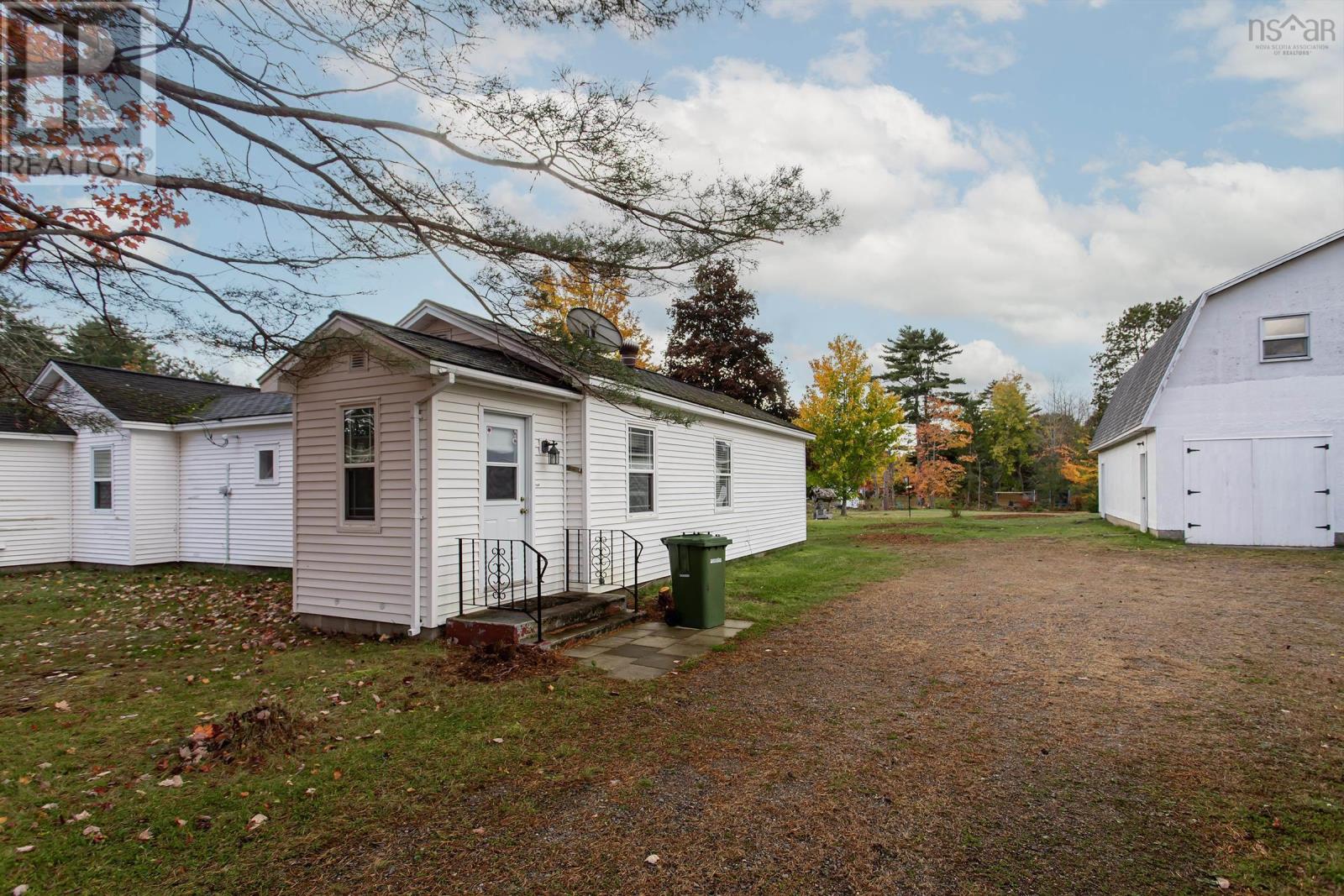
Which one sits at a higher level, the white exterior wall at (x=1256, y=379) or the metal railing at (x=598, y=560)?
the white exterior wall at (x=1256, y=379)

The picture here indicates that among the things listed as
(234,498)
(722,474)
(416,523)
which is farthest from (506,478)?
(234,498)

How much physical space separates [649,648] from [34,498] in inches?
596

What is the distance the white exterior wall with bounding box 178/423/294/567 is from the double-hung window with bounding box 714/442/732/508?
27.3 ft

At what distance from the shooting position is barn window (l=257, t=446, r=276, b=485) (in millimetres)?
13250

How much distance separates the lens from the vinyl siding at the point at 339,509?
718cm

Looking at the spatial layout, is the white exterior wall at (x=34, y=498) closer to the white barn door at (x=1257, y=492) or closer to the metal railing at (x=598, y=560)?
the metal railing at (x=598, y=560)

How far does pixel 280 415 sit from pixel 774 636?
10776mm

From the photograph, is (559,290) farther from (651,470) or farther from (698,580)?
(651,470)

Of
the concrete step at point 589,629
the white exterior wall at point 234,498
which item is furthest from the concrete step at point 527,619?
the white exterior wall at point 234,498

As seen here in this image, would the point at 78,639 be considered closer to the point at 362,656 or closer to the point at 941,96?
the point at 362,656

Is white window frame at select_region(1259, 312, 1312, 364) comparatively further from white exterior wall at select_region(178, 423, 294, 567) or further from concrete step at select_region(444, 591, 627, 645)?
white exterior wall at select_region(178, 423, 294, 567)

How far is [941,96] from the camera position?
1024 centimetres

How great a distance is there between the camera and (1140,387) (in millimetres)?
18234

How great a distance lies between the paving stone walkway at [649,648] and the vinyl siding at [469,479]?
1555mm
